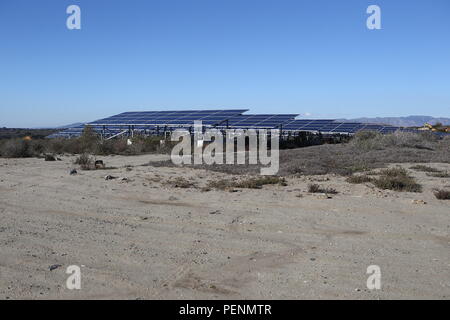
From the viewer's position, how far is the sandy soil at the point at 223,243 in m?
4.76

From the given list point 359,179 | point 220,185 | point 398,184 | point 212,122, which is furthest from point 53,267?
point 212,122

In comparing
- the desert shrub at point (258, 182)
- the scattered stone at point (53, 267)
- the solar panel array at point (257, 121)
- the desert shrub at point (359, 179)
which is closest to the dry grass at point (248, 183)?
the desert shrub at point (258, 182)

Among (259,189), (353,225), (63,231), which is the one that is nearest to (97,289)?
(63,231)

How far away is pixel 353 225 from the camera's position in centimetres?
757

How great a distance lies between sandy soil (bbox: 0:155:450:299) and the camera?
4762mm

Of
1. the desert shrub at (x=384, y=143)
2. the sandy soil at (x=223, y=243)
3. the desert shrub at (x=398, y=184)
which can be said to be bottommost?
the sandy soil at (x=223, y=243)

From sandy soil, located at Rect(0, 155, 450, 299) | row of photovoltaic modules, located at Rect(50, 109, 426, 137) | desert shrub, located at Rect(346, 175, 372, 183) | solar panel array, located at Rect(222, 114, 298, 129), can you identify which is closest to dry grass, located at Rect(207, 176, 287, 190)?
sandy soil, located at Rect(0, 155, 450, 299)

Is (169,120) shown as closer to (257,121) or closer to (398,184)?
(257,121)

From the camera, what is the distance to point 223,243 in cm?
649

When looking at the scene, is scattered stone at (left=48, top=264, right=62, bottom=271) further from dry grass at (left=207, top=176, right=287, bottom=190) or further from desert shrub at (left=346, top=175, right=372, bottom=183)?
desert shrub at (left=346, top=175, right=372, bottom=183)

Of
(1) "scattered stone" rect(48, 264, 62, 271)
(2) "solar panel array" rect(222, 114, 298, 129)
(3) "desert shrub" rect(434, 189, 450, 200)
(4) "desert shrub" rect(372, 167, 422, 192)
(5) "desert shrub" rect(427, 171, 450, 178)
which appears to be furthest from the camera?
(2) "solar panel array" rect(222, 114, 298, 129)

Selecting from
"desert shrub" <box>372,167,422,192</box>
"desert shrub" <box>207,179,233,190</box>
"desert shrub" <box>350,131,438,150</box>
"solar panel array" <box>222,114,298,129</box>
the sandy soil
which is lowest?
the sandy soil

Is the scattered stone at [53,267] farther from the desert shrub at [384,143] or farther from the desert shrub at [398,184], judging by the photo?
the desert shrub at [384,143]

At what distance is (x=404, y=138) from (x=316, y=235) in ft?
78.0
